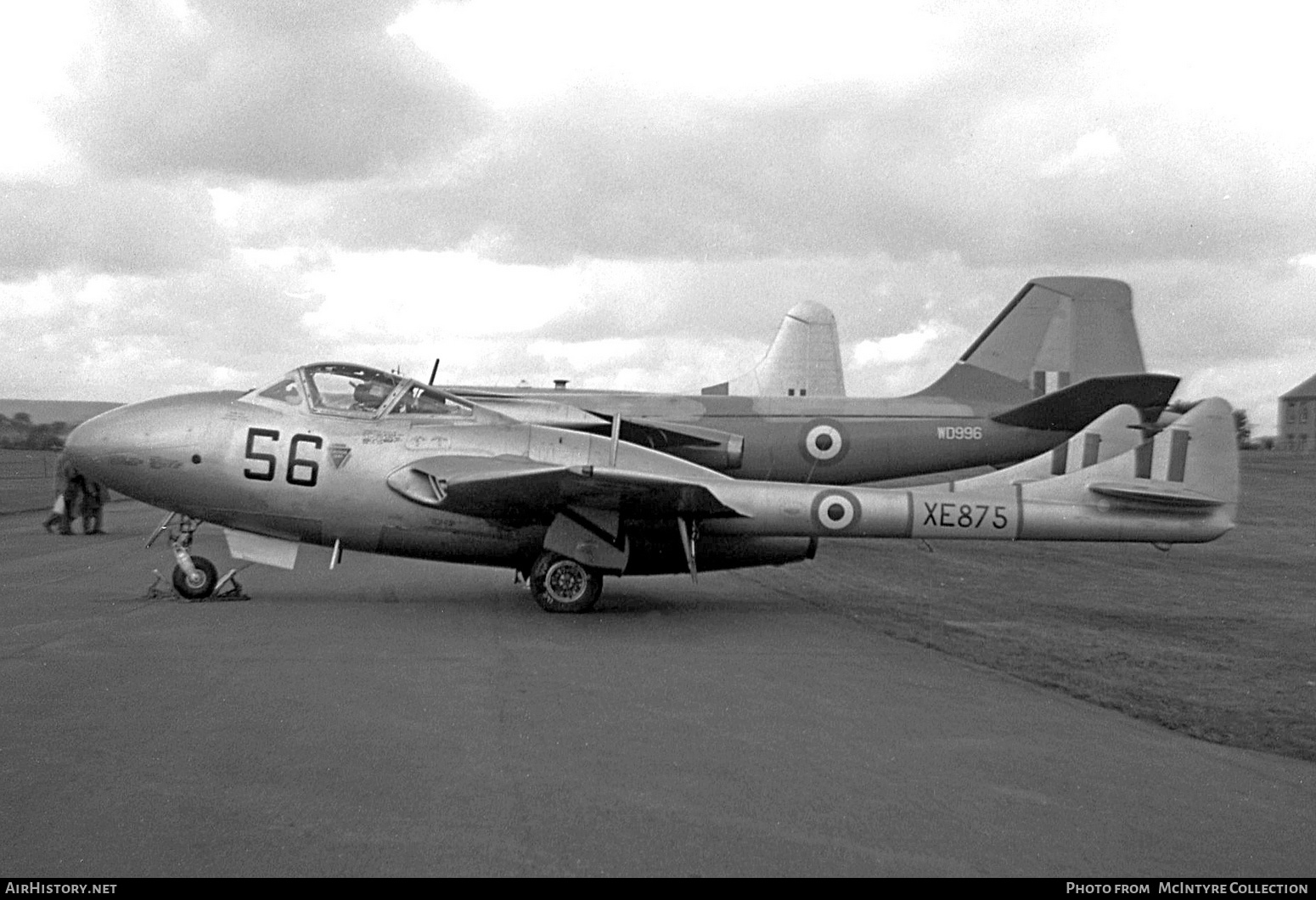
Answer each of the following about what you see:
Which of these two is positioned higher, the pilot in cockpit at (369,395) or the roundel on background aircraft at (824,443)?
the roundel on background aircraft at (824,443)

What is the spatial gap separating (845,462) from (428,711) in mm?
17240

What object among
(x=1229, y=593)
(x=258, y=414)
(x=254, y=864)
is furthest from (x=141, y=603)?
(x=1229, y=593)

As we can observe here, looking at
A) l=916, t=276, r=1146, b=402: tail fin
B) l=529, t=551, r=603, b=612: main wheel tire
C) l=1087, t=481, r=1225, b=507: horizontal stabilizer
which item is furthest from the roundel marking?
l=916, t=276, r=1146, b=402: tail fin

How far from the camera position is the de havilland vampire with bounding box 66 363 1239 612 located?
505 inches

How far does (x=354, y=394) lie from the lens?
44.7ft

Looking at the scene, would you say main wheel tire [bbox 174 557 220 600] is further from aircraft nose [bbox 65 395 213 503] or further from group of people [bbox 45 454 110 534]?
group of people [bbox 45 454 110 534]

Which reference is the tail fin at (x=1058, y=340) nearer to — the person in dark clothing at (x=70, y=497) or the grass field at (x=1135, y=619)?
the grass field at (x=1135, y=619)

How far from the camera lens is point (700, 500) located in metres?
12.7

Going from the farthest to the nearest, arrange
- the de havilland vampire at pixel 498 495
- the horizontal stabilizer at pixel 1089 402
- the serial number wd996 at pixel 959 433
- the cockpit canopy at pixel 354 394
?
the serial number wd996 at pixel 959 433, the horizontal stabilizer at pixel 1089 402, the cockpit canopy at pixel 354 394, the de havilland vampire at pixel 498 495

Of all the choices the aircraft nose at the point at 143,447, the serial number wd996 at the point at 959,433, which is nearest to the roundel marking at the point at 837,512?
the aircraft nose at the point at 143,447

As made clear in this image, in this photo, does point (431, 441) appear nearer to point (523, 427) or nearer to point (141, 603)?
point (523, 427)

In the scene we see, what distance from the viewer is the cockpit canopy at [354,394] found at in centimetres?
1354

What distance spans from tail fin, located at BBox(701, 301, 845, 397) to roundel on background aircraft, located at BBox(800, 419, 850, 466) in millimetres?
9639

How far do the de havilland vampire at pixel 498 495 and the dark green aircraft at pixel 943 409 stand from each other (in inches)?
312
